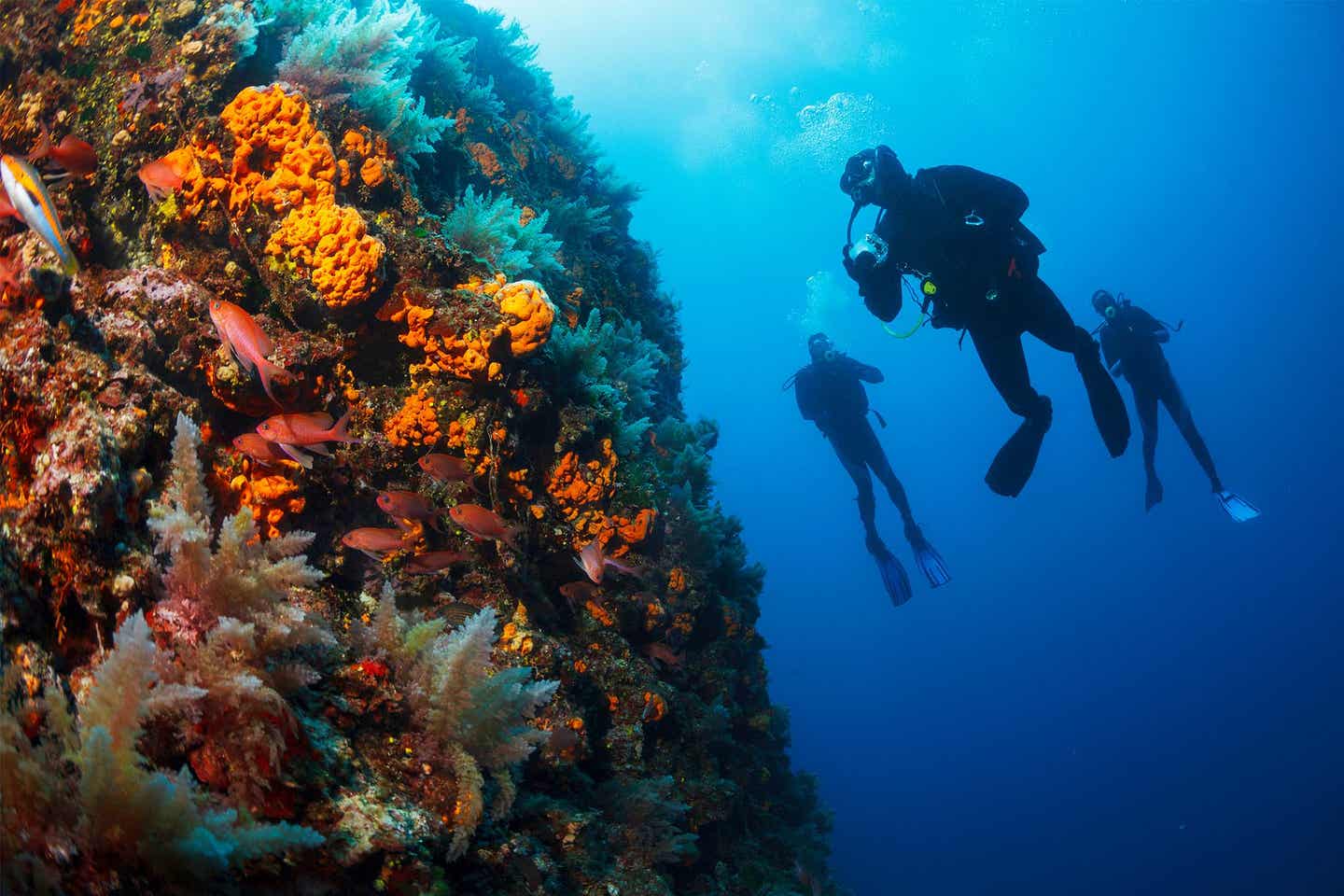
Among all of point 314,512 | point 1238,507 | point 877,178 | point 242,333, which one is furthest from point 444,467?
point 1238,507

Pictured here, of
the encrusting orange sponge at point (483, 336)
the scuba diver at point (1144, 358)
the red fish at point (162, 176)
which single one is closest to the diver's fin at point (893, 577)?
the scuba diver at point (1144, 358)

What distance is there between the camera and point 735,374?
133m

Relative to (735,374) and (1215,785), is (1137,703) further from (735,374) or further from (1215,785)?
(735,374)

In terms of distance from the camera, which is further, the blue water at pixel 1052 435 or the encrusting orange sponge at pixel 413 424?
the blue water at pixel 1052 435

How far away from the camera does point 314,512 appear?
3143mm

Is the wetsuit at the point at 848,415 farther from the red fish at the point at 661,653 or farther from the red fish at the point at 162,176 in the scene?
the red fish at the point at 162,176

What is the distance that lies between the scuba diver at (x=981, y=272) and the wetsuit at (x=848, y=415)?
6394 millimetres

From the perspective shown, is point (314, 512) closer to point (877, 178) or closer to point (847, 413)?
point (877, 178)

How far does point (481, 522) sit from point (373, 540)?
53 cm

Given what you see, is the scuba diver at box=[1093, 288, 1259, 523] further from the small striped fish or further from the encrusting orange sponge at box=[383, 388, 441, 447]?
the small striped fish

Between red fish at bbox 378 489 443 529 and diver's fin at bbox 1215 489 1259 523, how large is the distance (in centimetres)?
1245

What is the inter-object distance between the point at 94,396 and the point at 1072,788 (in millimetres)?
60694

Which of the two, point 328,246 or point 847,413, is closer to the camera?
point 328,246

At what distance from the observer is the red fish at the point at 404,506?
3.05m
